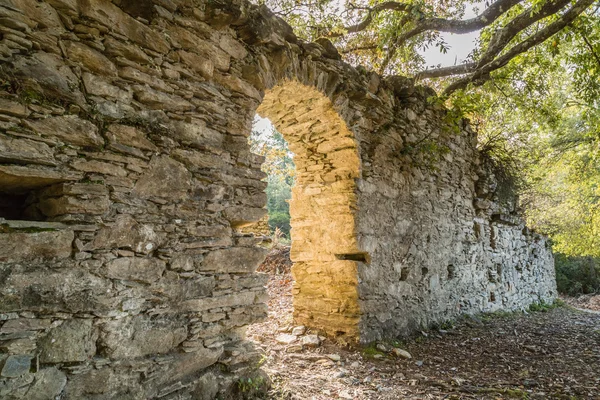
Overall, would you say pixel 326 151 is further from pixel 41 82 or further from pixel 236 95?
pixel 41 82

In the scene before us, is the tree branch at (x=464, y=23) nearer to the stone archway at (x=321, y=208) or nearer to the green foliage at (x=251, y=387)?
the stone archway at (x=321, y=208)

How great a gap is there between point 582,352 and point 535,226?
523 cm

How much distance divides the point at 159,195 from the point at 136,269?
50 cm

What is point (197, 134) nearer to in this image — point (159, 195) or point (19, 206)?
point (159, 195)

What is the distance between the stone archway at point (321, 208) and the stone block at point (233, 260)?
1.46m

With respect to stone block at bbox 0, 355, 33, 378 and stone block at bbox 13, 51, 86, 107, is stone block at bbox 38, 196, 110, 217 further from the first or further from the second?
stone block at bbox 0, 355, 33, 378

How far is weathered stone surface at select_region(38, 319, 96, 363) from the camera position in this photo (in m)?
1.84

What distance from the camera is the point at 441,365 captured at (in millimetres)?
3773

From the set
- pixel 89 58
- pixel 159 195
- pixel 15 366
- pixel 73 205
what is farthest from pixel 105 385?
pixel 89 58

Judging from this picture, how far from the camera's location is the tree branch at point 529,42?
428 cm

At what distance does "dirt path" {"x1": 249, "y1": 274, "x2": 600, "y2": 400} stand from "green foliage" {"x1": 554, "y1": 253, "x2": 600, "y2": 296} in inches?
495

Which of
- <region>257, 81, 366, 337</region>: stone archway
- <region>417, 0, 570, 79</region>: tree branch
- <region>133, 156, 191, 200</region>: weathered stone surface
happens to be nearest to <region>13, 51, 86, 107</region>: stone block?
<region>133, 156, 191, 200</region>: weathered stone surface

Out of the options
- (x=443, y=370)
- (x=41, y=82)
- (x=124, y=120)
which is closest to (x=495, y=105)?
(x=443, y=370)

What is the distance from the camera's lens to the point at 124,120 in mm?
2291
